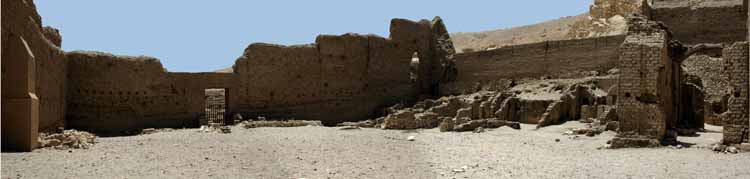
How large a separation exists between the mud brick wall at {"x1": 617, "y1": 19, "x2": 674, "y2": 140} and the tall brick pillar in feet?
41.0

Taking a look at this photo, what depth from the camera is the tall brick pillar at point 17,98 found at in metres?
13.8

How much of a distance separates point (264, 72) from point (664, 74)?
13.4 meters

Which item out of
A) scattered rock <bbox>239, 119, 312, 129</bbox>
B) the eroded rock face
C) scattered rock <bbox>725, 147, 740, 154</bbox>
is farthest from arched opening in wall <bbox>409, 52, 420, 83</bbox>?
scattered rock <bbox>725, 147, 740, 154</bbox>

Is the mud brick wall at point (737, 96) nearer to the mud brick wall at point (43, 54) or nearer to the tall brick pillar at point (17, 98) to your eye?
the tall brick pillar at point (17, 98)

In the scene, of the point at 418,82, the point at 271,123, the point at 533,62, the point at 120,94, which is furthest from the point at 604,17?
the point at 120,94

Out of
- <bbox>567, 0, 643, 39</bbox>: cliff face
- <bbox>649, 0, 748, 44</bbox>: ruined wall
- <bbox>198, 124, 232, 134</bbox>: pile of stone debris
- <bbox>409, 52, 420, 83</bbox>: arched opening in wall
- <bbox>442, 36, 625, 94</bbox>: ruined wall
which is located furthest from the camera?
<bbox>567, 0, 643, 39</bbox>: cliff face

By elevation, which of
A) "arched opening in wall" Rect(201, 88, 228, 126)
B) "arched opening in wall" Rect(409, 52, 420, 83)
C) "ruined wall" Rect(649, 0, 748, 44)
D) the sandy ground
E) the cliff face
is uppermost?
the cliff face

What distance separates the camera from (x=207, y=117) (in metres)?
25.7

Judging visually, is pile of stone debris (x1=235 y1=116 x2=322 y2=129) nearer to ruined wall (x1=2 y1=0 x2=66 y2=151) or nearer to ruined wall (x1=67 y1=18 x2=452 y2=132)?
ruined wall (x1=67 y1=18 x2=452 y2=132)

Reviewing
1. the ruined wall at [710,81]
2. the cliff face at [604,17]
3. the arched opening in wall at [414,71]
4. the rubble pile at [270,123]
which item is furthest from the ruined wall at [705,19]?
the rubble pile at [270,123]

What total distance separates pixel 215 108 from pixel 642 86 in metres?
15.3

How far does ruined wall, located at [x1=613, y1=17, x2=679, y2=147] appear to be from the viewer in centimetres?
1655

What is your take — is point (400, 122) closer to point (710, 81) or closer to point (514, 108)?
point (514, 108)

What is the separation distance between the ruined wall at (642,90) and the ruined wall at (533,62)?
31.2 ft
